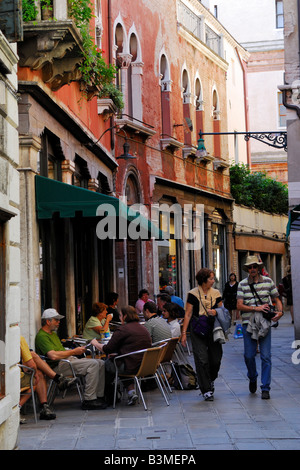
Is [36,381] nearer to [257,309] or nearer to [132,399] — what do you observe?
[132,399]

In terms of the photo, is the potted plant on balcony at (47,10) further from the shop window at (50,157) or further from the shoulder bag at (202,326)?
the shoulder bag at (202,326)

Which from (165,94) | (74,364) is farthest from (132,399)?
(165,94)

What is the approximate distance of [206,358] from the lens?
11133 mm

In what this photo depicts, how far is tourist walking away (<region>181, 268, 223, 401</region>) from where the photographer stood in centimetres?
1107

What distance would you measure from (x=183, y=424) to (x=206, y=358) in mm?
1973

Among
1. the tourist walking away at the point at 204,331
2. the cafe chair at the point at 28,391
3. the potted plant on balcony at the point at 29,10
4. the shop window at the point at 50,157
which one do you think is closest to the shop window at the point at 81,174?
the shop window at the point at 50,157

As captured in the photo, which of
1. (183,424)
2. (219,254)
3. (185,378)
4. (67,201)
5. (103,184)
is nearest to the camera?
(183,424)

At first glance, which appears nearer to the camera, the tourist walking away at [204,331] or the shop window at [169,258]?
the tourist walking away at [204,331]

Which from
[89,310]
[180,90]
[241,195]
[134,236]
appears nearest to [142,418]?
[134,236]

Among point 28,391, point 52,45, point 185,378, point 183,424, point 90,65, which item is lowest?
point 183,424

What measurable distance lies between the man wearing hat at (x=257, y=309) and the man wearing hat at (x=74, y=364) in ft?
6.36

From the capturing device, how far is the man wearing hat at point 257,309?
434 inches

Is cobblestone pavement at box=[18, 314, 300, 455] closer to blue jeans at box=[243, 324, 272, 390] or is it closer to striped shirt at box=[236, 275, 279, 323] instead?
blue jeans at box=[243, 324, 272, 390]

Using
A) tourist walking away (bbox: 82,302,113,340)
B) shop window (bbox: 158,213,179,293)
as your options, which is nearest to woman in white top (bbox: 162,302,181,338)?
tourist walking away (bbox: 82,302,113,340)
